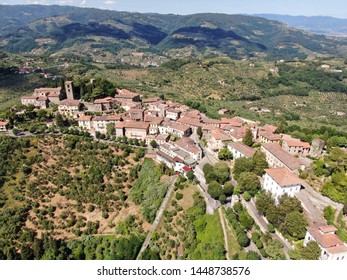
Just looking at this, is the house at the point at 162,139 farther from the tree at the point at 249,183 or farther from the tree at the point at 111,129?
the tree at the point at 249,183

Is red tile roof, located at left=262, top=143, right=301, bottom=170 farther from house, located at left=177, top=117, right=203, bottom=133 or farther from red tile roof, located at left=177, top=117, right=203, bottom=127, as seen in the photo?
red tile roof, located at left=177, top=117, right=203, bottom=127

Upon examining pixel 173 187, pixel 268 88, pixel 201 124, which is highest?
pixel 201 124

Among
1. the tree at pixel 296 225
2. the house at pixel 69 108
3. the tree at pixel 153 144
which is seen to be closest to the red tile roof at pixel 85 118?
the house at pixel 69 108

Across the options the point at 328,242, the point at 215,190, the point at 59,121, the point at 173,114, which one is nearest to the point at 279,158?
the point at 215,190

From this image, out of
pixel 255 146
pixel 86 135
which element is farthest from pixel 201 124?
pixel 86 135

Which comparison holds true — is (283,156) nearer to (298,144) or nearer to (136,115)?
(298,144)

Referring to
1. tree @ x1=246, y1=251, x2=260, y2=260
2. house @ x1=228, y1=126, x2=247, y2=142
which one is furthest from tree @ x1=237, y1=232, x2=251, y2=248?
house @ x1=228, y1=126, x2=247, y2=142

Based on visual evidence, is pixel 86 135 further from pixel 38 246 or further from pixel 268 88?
pixel 268 88
